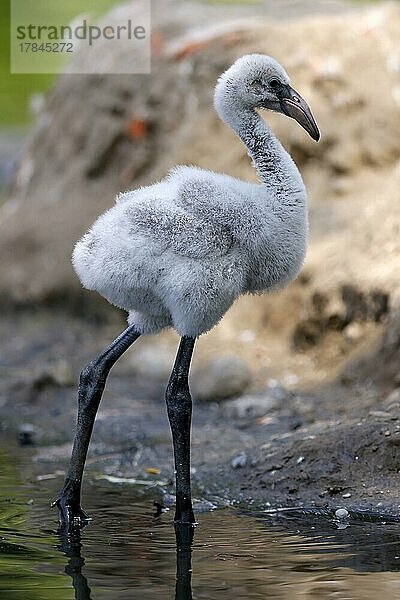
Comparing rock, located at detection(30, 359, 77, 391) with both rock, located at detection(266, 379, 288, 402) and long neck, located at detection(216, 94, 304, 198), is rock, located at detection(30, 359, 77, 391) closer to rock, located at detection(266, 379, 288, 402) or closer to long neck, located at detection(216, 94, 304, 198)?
rock, located at detection(266, 379, 288, 402)

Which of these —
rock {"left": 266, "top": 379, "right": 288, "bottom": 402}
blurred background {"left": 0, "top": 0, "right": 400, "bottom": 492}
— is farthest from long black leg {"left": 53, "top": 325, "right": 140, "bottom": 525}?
rock {"left": 266, "top": 379, "right": 288, "bottom": 402}

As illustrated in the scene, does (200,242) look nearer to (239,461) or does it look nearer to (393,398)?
(239,461)

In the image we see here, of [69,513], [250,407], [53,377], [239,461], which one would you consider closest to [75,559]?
[69,513]

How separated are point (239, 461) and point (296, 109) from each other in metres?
2.10

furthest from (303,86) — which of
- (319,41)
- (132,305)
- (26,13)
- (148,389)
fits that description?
(26,13)

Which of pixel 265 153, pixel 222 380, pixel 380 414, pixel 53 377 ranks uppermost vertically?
pixel 53 377

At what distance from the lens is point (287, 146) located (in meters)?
11.4

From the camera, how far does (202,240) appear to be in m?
6.05

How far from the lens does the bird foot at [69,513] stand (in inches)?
255

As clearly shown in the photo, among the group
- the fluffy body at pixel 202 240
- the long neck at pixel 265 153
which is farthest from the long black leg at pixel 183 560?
the long neck at pixel 265 153

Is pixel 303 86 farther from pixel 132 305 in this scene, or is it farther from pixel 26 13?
pixel 26 13

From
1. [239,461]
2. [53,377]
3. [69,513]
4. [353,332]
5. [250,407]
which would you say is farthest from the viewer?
[53,377]

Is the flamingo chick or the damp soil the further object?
the damp soil

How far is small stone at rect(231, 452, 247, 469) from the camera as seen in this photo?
291 inches
